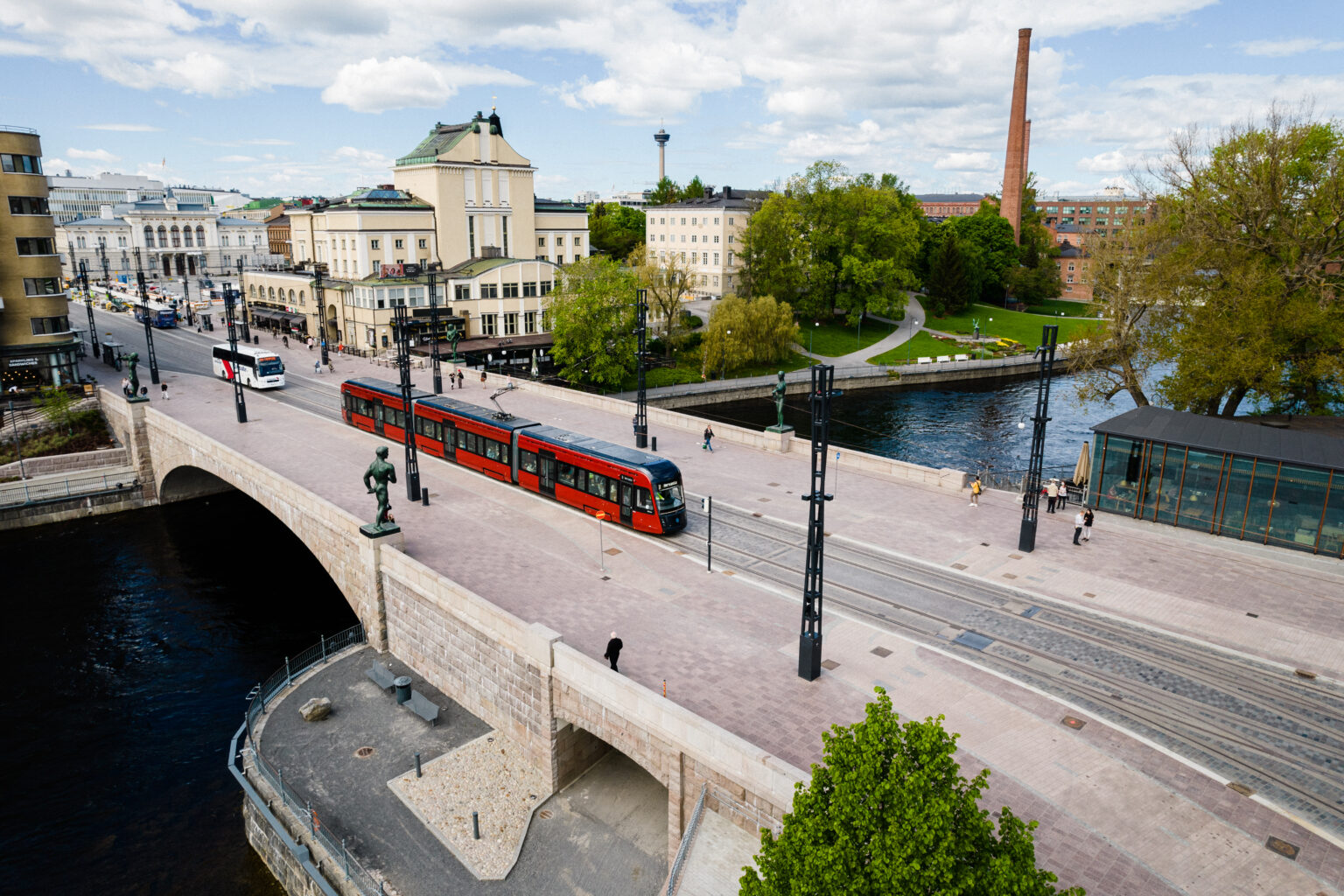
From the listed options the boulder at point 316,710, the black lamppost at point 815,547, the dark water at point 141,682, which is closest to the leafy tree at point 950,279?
the dark water at point 141,682

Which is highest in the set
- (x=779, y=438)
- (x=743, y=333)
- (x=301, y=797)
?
(x=743, y=333)

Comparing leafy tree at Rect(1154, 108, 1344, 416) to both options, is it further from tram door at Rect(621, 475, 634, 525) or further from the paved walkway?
tram door at Rect(621, 475, 634, 525)

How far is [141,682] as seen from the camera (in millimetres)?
28703

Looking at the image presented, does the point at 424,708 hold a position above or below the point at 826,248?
below

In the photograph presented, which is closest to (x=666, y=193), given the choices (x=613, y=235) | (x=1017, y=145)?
(x=613, y=235)

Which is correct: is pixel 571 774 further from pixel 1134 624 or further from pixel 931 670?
pixel 1134 624

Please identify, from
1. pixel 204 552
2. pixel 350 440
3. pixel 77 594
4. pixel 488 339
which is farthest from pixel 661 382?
pixel 77 594

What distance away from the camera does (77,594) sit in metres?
35.4

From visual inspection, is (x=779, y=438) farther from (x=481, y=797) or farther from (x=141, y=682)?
(x=141, y=682)

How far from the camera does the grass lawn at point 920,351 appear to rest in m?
86.2

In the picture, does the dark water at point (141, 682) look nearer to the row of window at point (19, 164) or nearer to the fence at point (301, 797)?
the fence at point (301, 797)

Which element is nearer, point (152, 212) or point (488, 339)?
point (488, 339)

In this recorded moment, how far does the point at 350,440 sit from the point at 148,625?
11763mm

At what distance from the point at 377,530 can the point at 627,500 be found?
810 cm
